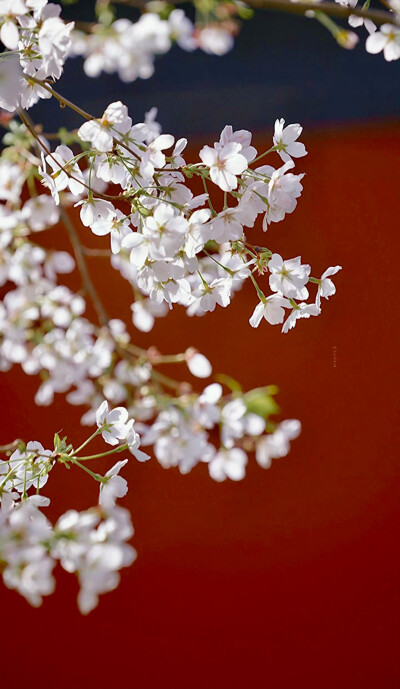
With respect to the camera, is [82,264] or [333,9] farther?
[82,264]

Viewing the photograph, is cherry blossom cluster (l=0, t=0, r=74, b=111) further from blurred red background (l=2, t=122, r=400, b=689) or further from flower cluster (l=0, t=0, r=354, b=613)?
blurred red background (l=2, t=122, r=400, b=689)

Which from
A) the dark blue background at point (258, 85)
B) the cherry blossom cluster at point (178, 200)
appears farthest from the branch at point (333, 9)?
the dark blue background at point (258, 85)

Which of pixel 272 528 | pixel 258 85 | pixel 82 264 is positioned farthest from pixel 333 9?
pixel 272 528

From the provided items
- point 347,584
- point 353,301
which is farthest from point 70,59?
point 347,584

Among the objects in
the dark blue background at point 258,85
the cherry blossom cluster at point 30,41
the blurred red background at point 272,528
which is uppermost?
the dark blue background at point 258,85

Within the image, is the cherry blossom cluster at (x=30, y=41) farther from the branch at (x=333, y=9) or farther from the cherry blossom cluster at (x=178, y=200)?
the branch at (x=333, y=9)

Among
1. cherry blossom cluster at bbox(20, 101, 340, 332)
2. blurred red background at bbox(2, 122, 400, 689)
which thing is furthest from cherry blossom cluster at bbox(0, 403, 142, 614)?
blurred red background at bbox(2, 122, 400, 689)

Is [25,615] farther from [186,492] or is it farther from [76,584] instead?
[186,492]

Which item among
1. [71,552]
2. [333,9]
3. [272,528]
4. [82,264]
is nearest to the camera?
[71,552]

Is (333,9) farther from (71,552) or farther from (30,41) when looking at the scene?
(71,552)
